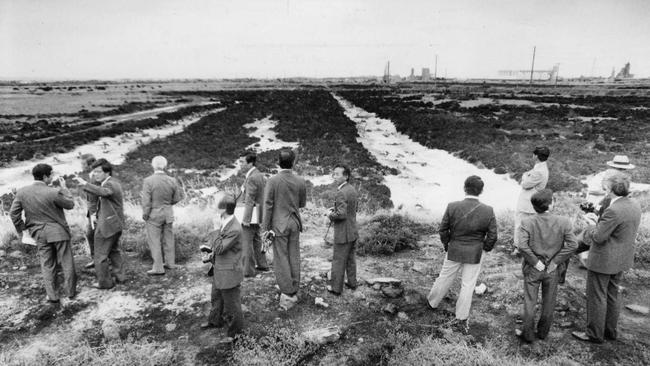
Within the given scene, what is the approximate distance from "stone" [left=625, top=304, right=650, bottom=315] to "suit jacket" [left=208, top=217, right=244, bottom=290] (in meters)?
5.32

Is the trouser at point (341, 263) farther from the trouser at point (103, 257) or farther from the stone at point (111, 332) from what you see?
the trouser at point (103, 257)

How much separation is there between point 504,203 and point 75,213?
12.6 metres

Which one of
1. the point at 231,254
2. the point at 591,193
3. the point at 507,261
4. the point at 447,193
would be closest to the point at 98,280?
the point at 231,254

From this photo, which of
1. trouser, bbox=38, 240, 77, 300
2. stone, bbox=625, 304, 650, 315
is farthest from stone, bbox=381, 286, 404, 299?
trouser, bbox=38, 240, 77, 300

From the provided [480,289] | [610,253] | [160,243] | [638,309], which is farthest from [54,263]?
[638,309]

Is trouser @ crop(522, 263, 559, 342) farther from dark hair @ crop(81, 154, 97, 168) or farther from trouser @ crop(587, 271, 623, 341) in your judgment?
dark hair @ crop(81, 154, 97, 168)

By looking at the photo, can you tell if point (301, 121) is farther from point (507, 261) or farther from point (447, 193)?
point (507, 261)

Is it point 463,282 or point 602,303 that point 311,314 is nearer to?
point 463,282

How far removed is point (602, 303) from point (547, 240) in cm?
100

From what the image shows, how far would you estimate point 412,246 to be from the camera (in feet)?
26.0

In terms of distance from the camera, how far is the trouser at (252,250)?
6.37 m

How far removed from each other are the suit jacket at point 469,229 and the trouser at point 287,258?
1996mm

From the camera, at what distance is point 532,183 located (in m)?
6.29

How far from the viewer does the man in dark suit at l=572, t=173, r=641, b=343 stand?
14.1ft
